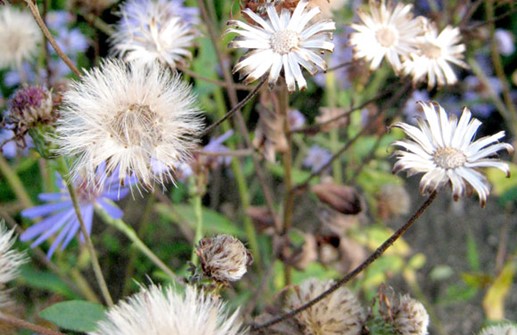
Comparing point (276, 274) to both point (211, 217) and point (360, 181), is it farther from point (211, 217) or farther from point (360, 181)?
point (360, 181)

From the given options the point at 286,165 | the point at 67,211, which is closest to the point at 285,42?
the point at 286,165

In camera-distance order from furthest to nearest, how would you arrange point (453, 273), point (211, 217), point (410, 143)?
point (453, 273)
point (211, 217)
point (410, 143)

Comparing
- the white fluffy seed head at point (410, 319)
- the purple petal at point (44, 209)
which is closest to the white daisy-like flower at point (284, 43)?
the white fluffy seed head at point (410, 319)

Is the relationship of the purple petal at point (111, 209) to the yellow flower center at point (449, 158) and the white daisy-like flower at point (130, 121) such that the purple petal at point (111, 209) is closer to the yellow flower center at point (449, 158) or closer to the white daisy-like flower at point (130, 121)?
the white daisy-like flower at point (130, 121)

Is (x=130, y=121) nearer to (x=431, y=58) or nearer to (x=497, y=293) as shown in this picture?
(x=431, y=58)

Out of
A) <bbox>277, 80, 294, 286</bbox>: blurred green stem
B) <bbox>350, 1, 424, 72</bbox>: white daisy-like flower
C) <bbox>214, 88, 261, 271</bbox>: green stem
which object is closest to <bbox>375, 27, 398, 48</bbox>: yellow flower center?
<bbox>350, 1, 424, 72</bbox>: white daisy-like flower

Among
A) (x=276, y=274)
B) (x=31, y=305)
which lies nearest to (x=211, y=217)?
(x=276, y=274)
